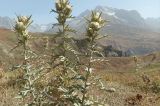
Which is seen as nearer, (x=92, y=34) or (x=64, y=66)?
(x=92, y=34)

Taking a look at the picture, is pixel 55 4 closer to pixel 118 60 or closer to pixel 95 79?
pixel 95 79

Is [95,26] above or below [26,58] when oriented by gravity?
above

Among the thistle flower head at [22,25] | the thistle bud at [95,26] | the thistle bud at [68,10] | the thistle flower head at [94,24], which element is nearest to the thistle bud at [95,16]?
the thistle flower head at [94,24]

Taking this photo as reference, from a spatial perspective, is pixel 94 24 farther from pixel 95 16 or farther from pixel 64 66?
pixel 64 66

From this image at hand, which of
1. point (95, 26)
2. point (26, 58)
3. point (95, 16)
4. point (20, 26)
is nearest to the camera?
point (95, 26)

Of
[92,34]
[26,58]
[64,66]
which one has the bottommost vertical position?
[64,66]

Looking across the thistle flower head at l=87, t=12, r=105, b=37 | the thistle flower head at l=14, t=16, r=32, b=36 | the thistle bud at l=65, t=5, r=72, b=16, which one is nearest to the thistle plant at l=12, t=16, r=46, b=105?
the thistle flower head at l=14, t=16, r=32, b=36

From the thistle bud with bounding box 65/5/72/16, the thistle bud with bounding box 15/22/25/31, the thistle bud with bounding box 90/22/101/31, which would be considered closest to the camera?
the thistle bud with bounding box 90/22/101/31

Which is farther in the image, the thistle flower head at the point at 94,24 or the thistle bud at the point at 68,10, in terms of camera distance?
the thistle bud at the point at 68,10

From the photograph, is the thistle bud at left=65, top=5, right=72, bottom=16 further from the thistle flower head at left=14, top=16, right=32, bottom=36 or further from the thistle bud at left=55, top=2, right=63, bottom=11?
the thistle flower head at left=14, top=16, right=32, bottom=36

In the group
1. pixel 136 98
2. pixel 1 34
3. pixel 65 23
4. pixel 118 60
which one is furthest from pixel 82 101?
pixel 118 60

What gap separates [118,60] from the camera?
70.2 meters

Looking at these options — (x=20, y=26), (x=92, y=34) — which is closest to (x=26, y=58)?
(x=20, y=26)

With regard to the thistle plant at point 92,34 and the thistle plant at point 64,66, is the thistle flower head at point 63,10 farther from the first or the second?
the thistle plant at point 92,34
